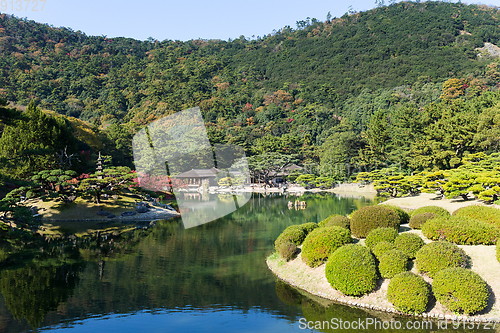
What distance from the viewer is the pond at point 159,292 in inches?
363

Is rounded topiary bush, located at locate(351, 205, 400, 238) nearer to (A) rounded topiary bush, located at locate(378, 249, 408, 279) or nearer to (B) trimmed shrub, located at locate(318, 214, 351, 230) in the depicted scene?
(B) trimmed shrub, located at locate(318, 214, 351, 230)

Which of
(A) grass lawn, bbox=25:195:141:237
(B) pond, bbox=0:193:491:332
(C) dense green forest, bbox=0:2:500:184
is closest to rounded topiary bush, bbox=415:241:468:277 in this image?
(B) pond, bbox=0:193:491:332

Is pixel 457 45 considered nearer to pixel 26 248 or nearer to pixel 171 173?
pixel 171 173

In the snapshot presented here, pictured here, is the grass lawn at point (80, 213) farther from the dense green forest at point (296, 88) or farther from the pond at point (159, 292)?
the dense green forest at point (296, 88)

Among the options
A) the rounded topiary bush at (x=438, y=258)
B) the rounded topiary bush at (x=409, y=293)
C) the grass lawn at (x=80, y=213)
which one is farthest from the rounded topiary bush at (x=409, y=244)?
the grass lawn at (x=80, y=213)

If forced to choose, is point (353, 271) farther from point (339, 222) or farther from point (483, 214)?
point (483, 214)

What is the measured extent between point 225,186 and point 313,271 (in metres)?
41.9

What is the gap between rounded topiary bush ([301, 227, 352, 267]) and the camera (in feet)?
39.5

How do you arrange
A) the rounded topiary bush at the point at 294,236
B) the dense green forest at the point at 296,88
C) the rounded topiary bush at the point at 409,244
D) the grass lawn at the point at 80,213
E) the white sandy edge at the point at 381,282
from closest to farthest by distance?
1. the white sandy edge at the point at 381,282
2. the rounded topiary bush at the point at 409,244
3. the rounded topiary bush at the point at 294,236
4. the grass lawn at the point at 80,213
5. the dense green forest at the point at 296,88

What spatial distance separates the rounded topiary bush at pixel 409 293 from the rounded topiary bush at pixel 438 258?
621 mm

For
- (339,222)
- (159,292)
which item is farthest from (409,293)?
(159,292)

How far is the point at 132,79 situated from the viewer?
107 m

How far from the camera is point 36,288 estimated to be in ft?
38.4

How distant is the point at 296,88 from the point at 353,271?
96657 mm
